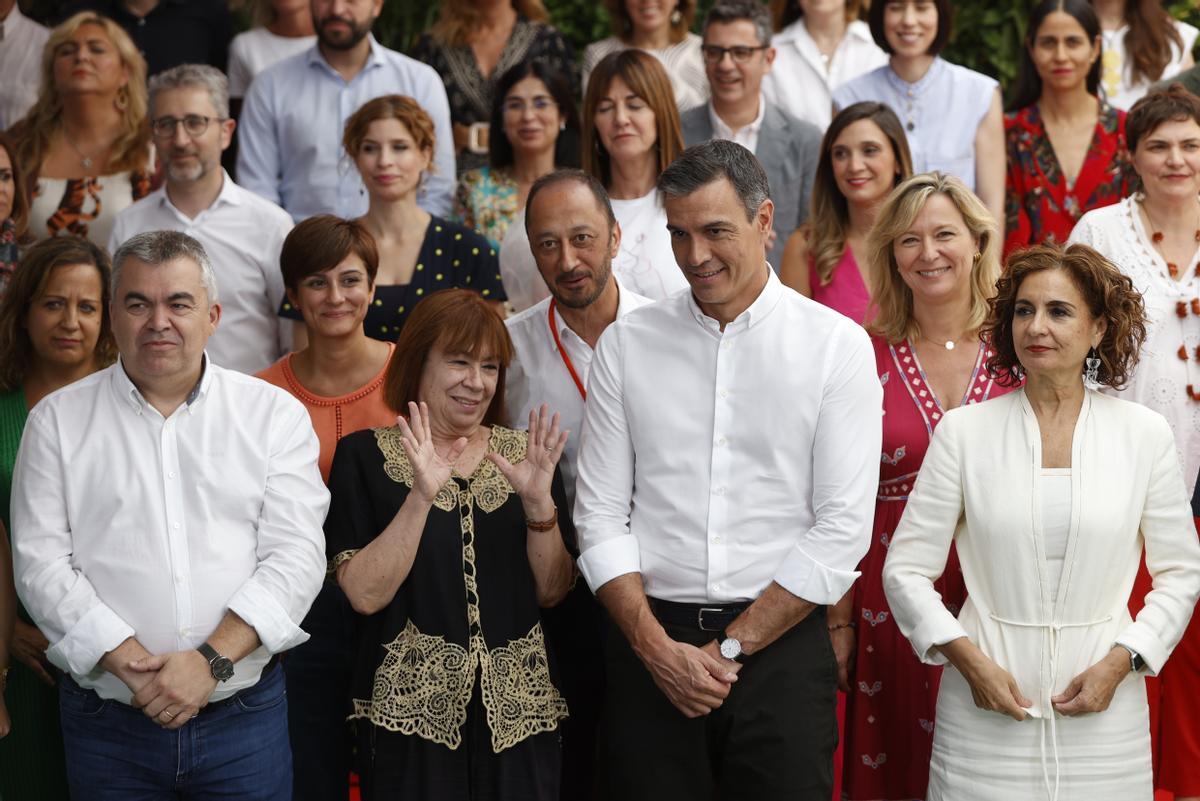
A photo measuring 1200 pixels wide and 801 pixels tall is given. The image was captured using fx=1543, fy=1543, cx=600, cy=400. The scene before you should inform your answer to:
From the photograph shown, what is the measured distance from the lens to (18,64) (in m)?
6.74

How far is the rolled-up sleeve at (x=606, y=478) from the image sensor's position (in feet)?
12.4

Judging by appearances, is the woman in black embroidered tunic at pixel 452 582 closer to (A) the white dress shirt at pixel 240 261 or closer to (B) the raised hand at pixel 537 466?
(B) the raised hand at pixel 537 466

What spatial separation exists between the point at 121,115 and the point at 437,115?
122cm

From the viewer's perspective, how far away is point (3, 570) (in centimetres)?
394

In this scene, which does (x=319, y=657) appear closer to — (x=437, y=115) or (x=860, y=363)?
(x=860, y=363)

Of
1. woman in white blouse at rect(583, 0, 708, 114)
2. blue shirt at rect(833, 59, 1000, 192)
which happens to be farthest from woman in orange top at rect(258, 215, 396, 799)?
blue shirt at rect(833, 59, 1000, 192)

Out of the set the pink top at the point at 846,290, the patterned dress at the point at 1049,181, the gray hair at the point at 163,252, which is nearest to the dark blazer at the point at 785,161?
the pink top at the point at 846,290

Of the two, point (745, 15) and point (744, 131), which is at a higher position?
point (745, 15)

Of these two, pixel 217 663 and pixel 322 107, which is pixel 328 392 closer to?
pixel 217 663

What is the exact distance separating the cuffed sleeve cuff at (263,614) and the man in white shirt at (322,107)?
2679 mm

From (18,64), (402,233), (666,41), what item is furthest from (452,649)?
(18,64)

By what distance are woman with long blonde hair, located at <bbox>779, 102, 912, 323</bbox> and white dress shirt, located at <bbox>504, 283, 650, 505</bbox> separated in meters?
0.98

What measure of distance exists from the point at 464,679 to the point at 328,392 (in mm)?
1109

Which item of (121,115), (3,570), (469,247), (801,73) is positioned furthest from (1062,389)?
(121,115)
